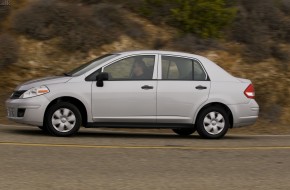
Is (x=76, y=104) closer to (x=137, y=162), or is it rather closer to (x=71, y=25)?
(x=137, y=162)

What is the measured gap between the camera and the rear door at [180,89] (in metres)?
12.9

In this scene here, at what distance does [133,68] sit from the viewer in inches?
510

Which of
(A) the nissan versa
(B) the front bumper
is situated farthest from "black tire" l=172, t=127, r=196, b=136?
(B) the front bumper

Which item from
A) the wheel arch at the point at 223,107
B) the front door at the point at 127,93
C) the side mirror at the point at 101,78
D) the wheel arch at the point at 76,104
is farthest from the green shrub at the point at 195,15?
the wheel arch at the point at 76,104

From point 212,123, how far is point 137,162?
3.65 meters

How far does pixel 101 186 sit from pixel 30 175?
1081 millimetres

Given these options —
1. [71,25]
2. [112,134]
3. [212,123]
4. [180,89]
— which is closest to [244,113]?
[212,123]

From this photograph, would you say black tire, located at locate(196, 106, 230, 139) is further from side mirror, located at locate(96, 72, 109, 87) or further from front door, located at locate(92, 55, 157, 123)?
side mirror, located at locate(96, 72, 109, 87)

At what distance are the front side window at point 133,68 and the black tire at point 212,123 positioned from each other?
4.34 feet

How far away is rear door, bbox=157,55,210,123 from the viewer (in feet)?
42.5

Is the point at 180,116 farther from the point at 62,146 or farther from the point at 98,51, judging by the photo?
the point at 98,51

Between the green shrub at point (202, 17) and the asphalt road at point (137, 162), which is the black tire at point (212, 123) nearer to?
the asphalt road at point (137, 162)

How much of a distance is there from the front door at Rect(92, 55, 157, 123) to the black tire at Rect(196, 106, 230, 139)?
99 centimetres

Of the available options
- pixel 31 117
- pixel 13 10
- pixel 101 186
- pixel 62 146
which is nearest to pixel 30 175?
pixel 101 186
